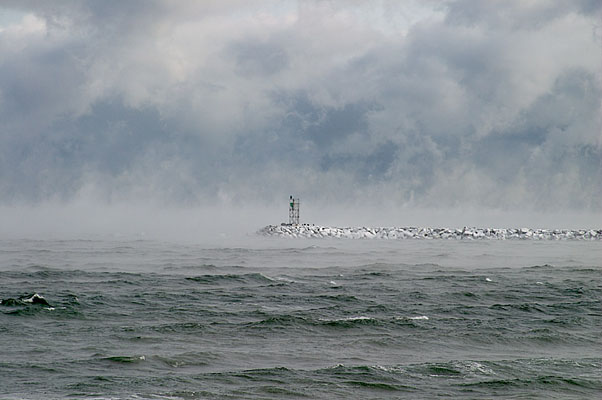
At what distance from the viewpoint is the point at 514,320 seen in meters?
24.6

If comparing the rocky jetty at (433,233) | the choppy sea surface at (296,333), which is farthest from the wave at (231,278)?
the rocky jetty at (433,233)

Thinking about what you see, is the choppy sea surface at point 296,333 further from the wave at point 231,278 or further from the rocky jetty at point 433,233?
the rocky jetty at point 433,233

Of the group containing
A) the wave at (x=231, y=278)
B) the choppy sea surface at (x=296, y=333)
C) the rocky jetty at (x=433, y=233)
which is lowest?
the choppy sea surface at (x=296, y=333)

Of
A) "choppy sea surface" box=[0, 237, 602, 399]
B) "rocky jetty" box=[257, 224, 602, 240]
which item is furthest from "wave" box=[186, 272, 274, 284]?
"rocky jetty" box=[257, 224, 602, 240]

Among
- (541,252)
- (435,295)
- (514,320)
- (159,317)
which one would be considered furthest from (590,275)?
(159,317)

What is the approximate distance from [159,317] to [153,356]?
242 inches

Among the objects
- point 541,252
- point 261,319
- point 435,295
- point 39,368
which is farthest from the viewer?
point 541,252

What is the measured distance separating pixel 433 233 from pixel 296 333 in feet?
222

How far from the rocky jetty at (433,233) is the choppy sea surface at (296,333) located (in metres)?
44.4

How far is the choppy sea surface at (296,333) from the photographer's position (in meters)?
15.6

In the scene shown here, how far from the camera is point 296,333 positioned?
21672 millimetres

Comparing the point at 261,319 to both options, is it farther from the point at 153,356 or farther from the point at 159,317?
the point at 153,356

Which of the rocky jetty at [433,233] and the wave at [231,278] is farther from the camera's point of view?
the rocky jetty at [433,233]

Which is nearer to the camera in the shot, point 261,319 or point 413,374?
point 413,374
